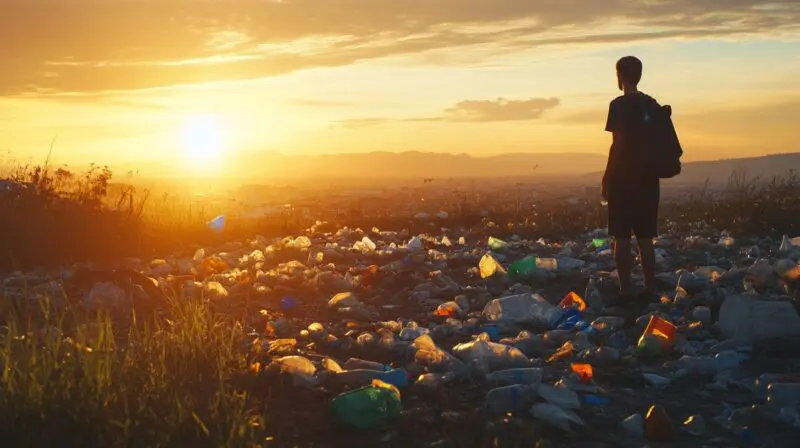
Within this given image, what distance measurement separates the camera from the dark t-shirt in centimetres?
509

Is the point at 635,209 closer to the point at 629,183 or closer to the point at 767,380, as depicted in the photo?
the point at 629,183

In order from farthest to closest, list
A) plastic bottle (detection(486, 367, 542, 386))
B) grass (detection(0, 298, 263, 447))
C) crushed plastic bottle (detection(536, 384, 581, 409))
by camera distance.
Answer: plastic bottle (detection(486, 367, 542, 386))
crushed plastic bottle (detection(536, 384, 581, 409))
grass (detection(0, 298, 263, 447))

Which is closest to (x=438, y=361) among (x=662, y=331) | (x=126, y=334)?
(x=662, y=331)

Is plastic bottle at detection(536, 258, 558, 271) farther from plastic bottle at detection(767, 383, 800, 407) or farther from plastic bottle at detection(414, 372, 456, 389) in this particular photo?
plastic bottle at detection(767, 383, 800, 407)

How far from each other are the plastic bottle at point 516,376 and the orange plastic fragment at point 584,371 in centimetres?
20

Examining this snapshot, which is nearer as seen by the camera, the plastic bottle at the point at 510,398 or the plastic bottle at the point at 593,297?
the plastic bottle at the point at 510,398

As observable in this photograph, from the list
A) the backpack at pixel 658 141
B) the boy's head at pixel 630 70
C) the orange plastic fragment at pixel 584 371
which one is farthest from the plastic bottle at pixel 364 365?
the boy's head at pixel 630 70

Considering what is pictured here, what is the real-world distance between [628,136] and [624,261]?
33.5 inches

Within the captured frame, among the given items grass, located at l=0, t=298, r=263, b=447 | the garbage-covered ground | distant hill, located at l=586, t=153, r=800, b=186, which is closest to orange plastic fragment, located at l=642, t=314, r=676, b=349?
the garbage-covered ground

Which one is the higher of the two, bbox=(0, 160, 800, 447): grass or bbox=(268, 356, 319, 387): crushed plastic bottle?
bbox=(0, 160, 800, 447): grass

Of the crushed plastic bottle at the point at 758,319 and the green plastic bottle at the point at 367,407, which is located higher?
the crushed plastic bottle at the point at 758,319

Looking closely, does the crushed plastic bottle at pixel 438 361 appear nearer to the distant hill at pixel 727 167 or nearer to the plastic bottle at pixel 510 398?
the plastic bottle at pixel 510 398

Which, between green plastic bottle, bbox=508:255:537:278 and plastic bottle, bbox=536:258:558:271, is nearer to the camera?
green plastic bottle, bbox=508:255:537:278

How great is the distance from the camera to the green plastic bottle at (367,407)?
2.90 m
